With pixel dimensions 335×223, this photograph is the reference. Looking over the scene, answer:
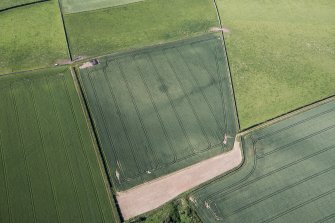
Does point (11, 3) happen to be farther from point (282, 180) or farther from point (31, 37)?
point (282, 180)

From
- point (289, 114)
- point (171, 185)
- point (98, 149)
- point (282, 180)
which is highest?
point (98, 149)

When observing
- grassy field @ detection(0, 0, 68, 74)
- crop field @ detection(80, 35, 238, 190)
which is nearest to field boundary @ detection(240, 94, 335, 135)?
crop field @ detection(80, 35, 238, 190)

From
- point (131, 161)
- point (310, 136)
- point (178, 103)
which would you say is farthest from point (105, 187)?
point (310, 136)

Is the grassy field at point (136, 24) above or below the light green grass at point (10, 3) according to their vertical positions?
below

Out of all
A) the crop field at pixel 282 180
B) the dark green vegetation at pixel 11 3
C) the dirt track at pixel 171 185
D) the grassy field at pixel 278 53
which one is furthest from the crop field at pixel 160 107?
the dark green vegetation at pixel 11 3

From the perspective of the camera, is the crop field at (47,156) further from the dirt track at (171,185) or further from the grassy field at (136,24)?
the grassy field at (136,24)

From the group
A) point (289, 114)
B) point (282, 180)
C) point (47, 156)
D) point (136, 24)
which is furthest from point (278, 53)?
point (47, 156)

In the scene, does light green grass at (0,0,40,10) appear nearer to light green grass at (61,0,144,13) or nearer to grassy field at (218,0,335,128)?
light green grass at (61,0,144,13)
